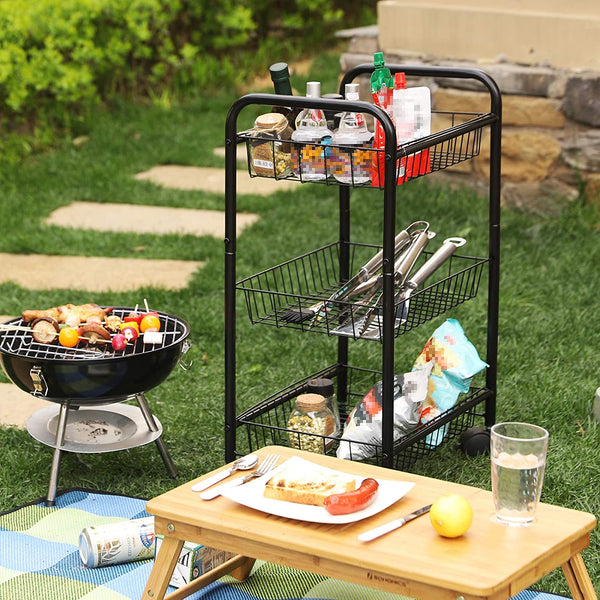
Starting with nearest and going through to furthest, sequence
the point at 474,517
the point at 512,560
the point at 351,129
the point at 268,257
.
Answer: the point at 512,560
the point at 474,517
the point at 351,129
the point at 268,257

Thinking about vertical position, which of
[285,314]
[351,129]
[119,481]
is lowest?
[119,481]

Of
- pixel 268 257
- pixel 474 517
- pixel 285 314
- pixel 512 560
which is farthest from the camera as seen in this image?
pixel 268 257

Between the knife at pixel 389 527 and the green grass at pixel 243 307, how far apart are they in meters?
0.69

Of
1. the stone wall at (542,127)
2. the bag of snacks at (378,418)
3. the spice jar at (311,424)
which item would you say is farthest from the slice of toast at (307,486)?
the stone wall at (542,127)

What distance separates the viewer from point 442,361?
386 centimetres

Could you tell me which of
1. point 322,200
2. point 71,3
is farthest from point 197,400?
point 71,3

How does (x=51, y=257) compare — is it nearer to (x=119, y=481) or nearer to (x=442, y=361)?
(x=119, y=481)

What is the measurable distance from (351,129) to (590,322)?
2.31 metres

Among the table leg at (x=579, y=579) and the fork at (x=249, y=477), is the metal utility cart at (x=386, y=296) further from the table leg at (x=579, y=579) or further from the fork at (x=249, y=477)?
the table leg at (x=579, y=579)

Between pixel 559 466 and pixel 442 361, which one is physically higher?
pixel 442 361

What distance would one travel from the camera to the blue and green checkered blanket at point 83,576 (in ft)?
10.8

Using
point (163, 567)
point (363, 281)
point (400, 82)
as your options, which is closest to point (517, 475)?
point (163, 567)

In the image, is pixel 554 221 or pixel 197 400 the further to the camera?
pixel 554 221

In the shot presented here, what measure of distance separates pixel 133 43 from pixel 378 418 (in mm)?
5843
